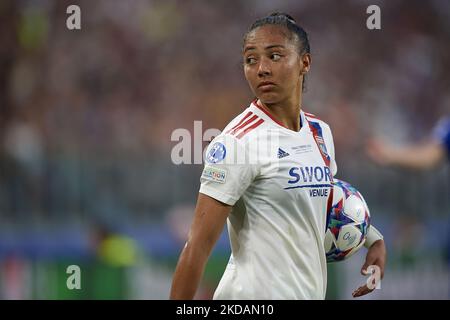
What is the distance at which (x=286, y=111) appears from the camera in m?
3.05

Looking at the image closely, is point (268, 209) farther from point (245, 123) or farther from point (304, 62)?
point (304, 62)

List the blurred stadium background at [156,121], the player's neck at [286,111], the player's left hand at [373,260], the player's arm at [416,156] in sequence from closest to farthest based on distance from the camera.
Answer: the player's neck at [286,111] → the player's left hand at [373,260] → the player's arm at [416,156] → the blurred stadium background at [156,121]

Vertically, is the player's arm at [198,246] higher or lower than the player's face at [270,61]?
lower

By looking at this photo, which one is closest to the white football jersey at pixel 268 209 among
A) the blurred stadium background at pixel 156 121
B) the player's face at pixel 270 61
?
the player's face at pixel 270 61

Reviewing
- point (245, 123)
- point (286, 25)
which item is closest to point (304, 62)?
point (286, 25)

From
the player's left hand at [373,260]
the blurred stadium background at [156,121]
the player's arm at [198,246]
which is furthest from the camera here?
the blurred stadium background at [156,121]

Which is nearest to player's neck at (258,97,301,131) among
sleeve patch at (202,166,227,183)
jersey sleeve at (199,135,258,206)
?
jersey sleeve at (199,135,258,206)

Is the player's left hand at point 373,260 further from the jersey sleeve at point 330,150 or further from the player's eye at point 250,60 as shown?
the player's eye at point 250,60

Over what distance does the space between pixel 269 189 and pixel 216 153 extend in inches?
9.4

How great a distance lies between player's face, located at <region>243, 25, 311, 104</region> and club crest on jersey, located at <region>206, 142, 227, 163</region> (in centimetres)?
30

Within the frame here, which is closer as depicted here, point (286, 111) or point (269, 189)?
point (269, 189)

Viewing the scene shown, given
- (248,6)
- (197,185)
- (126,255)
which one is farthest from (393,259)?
(248,6)

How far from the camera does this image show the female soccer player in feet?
9.05

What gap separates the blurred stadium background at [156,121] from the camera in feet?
23.5
